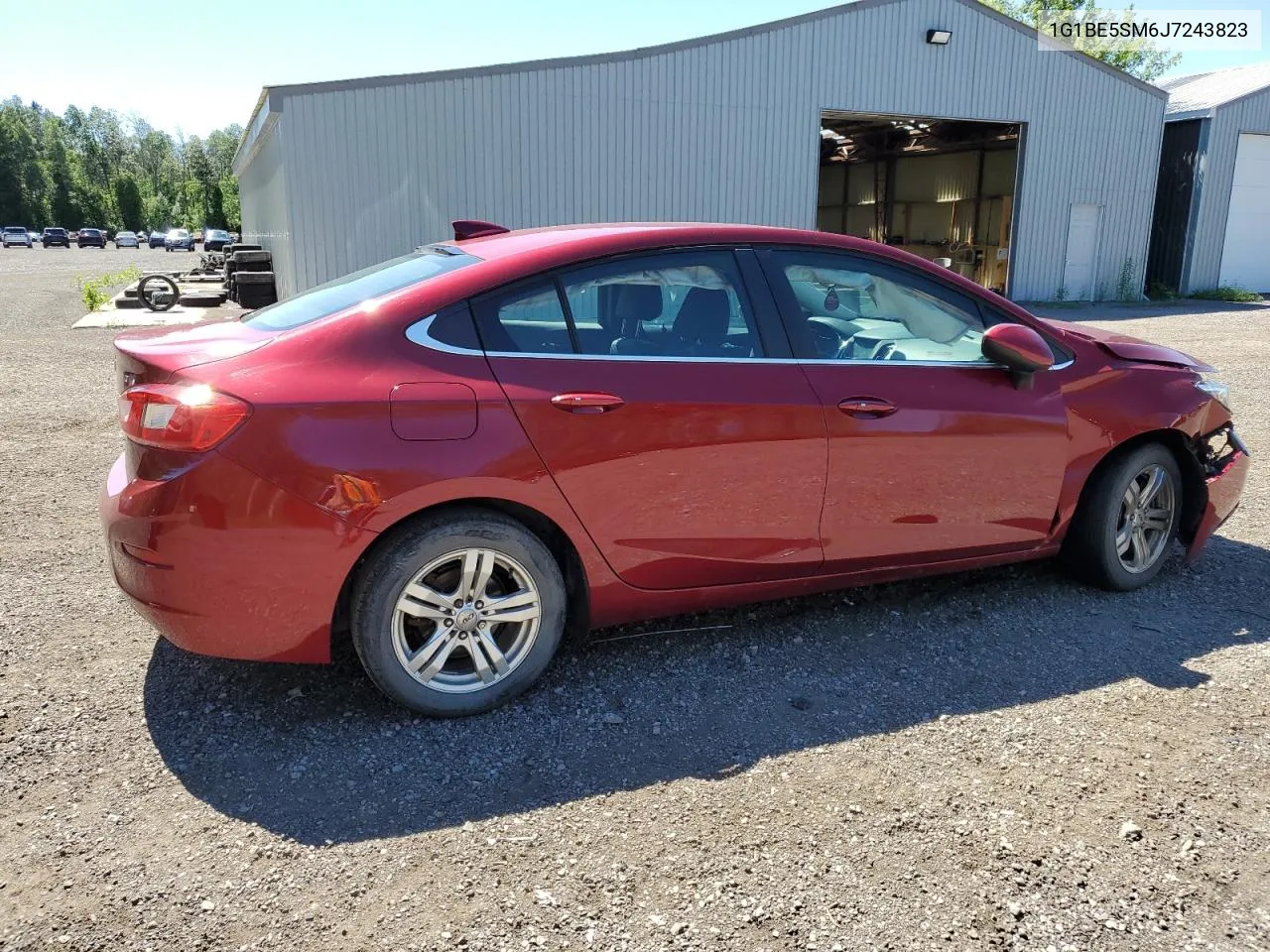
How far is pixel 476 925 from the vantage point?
234 cm

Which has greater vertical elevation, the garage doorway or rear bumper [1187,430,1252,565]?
the garage doorway

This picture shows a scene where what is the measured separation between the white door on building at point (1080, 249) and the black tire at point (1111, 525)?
→ 19.7 m

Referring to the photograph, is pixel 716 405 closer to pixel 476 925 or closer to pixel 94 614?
pixel 476 925

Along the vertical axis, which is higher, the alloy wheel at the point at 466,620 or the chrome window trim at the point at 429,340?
the chrome window trim at the point at 429,340

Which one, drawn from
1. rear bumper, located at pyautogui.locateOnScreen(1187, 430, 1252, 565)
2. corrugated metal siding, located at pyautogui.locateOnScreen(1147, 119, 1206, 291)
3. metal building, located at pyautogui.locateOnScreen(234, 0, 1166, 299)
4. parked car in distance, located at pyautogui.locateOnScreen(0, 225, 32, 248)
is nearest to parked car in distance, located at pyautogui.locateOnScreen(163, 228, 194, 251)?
parked car in distance, located at pyautogui.locateOnScreen(0, 225, 32, 248)

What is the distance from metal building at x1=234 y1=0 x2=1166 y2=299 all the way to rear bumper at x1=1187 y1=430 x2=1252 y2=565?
13.0m

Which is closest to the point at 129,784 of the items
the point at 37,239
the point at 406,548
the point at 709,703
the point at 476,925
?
the point at 406,548

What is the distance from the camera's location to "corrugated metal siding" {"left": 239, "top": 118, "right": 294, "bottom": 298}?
15109 millimetres

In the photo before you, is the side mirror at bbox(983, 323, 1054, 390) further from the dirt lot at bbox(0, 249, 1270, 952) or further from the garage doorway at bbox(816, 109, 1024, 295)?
the garage doorway at bbox(816, 109, 1024, 295)

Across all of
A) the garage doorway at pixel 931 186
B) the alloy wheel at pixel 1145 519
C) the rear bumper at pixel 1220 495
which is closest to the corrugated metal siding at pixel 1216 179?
the garage doorway at pixel 931 186

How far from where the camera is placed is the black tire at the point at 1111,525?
4254 mm

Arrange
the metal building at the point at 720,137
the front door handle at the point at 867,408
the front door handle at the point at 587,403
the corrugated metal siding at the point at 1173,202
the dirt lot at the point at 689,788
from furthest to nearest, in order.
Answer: the corrugated metal siding at the point at 1173,202, the metal building at the point at 720,137, the front door handle at the point at 867,408, the front door handle at the point at 587,403, the dirt lot at the point at 689,788

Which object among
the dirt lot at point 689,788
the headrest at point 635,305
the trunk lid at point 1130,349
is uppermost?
the headrest at point 635,305

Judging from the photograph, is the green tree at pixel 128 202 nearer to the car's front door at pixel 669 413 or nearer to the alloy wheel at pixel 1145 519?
the car's front door at pixel 669 413
